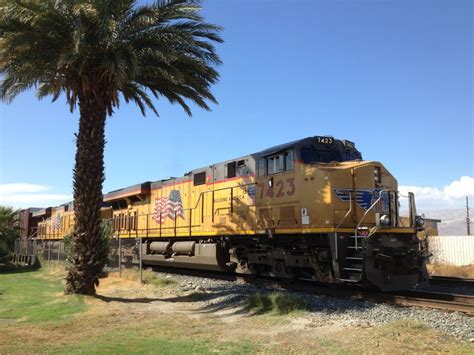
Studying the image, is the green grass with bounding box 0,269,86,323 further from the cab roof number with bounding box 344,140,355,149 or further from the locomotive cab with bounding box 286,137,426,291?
the cab roof number with bounding box 344,140,355,149

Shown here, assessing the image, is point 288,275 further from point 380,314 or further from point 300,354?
point 300,354

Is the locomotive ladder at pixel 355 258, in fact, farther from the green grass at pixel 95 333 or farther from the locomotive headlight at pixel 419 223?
the green grass at pixel 95 333

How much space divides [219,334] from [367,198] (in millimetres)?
6496

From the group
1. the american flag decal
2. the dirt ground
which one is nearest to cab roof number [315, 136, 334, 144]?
the dirt ground

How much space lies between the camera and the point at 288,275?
13.6 meters

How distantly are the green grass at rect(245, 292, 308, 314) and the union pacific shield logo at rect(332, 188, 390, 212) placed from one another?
3.41 m

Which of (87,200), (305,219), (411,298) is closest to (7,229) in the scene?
(87,200)

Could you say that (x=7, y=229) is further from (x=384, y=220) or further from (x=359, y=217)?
(x=384, y=220)

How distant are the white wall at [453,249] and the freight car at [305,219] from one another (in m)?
21.4

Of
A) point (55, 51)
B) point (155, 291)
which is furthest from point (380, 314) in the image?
point (55, 51)

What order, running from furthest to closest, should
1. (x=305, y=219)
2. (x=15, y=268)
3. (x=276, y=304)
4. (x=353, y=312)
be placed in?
(x=15, y=268), (x=305, y=219), (x=276, y=304), (x=353, y=312)

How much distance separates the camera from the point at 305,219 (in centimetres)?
1280

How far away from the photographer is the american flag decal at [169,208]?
19.8 meters

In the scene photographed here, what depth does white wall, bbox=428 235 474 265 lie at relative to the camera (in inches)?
1303
